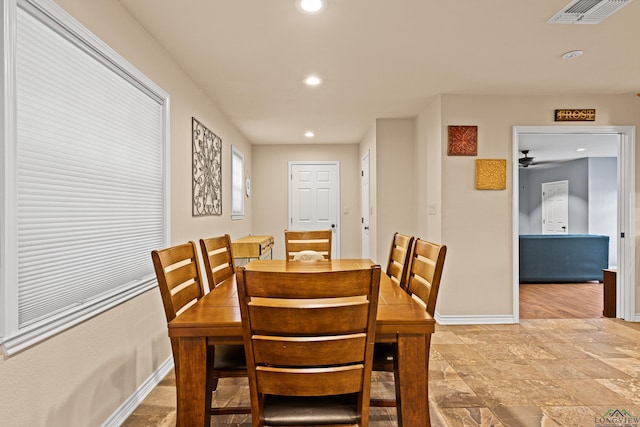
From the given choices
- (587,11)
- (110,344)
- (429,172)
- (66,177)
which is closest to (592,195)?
(429,172)

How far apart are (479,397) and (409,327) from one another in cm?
129

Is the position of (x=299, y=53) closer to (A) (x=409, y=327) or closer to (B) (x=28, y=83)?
(B) (x=28, y=83)

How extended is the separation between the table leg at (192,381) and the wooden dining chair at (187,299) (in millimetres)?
59

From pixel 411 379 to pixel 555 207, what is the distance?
915cm

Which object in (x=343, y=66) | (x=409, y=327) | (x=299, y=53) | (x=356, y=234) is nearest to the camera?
A: (x=409, y=327)

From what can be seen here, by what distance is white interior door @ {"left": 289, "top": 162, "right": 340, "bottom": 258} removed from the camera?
6.38 metres

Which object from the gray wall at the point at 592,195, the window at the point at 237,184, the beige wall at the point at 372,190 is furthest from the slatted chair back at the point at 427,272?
the gray wall at the point at 592,195

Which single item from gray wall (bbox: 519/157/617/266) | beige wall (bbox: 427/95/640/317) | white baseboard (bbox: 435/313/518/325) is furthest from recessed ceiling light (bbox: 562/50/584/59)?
Answer: gray wall (bbox: 519/157/617/266)

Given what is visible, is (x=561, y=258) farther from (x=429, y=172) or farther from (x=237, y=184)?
(x=237, y=184)

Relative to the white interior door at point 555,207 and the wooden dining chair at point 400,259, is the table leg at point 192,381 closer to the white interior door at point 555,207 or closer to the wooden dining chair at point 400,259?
the wooden dining chair at point 400,259

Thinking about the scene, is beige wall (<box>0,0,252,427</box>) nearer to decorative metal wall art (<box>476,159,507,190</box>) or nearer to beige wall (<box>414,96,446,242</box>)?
beige wall (<box>414,96,446,242</box>)

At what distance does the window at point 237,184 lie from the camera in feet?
15.7

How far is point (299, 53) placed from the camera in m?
2.68

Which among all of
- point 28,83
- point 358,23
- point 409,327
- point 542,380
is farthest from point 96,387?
point 542,380
